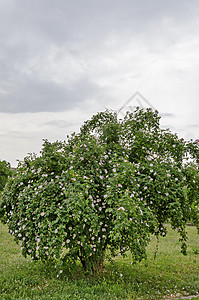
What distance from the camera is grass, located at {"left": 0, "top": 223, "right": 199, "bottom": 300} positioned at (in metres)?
3.88

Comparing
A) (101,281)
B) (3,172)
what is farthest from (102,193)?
(3,172)

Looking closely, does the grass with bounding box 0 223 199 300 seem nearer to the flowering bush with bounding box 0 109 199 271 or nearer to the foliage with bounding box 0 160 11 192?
the flowering bush with bounding box 0 109 199 271

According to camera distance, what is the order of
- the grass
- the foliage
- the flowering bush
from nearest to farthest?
the flowering bush
the grass
the foliage

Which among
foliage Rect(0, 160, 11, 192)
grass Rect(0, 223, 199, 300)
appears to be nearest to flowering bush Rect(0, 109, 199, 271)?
grass Rect(0, 223, 199, 300)

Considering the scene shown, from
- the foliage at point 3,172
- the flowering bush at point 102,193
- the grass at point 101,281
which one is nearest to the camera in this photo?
the flowering bush at point 102,193

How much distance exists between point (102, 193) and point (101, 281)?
163 cm

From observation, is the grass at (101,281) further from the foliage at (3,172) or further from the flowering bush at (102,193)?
the foliage at (3,172)

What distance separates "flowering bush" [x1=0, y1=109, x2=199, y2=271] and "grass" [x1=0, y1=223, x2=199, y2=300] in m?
→ 0.39

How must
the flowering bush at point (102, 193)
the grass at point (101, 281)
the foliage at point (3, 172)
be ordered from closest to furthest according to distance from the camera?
the flowering bush at point (102, 193) < the grass at point (101, 281) < the foliage at point (3, 172)

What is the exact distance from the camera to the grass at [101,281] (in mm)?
3880

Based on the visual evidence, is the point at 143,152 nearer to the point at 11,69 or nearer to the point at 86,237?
the point at 86,237

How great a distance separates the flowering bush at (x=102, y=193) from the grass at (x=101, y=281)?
1.28 ft

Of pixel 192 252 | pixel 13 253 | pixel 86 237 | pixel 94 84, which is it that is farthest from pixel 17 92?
pixel 192 252

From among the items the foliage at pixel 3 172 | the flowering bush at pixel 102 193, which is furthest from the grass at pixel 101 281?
the foliage at pixel 3 172
